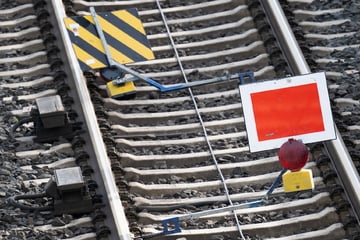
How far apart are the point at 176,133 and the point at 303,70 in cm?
123

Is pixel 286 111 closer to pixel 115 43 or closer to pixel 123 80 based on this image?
pixel 123 80

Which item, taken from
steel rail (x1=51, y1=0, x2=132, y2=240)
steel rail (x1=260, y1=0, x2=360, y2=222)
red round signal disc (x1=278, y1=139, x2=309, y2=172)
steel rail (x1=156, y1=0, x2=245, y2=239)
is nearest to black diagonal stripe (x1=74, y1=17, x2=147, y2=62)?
steel rail (x1=51, y1=0, x2=132, y2=240)

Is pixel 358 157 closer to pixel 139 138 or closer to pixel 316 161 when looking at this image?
pixel 316 161

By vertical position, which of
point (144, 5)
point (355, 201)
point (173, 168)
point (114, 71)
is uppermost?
point (144, 5)

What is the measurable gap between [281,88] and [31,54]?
11.8ft

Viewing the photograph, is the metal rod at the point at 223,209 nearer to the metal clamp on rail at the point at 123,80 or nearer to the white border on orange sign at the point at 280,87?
the white border on orange sign at the point at 280,87

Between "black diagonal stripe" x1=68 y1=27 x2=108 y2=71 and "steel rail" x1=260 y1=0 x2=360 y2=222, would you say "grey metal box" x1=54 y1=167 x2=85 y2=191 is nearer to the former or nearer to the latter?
"black diagonal stripe" x1=68 y1=27 x2=108 y2=71

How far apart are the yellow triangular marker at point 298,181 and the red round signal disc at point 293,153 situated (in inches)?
2.5

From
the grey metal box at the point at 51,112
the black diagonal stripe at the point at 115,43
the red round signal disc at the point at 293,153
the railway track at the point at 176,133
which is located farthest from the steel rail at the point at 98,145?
the red round signal disc at the point at 293,153

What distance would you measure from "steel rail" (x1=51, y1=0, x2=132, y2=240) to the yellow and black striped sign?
321 millimetres

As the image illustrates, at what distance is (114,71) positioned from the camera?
11.7m

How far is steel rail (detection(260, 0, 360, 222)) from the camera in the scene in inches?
403

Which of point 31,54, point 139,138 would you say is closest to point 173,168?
point 139,138

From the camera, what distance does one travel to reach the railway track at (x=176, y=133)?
10172 millimetres
